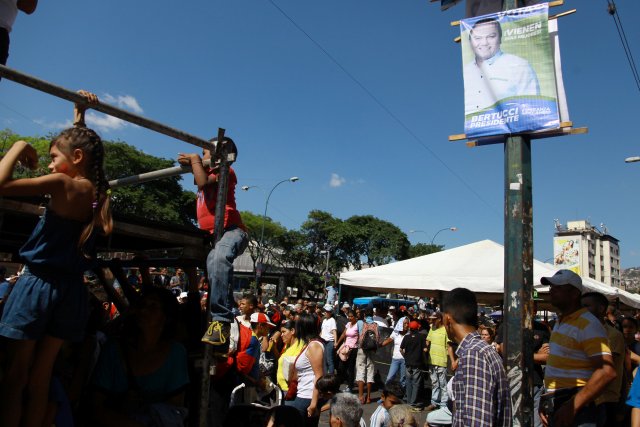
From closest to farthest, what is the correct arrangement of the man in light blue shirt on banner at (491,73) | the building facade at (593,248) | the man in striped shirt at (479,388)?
the man in striped shirt at (479,388), the man in light blue shirt on banner at (491,73), the building facade at (593,248)

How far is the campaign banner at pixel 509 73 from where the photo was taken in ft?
14.0

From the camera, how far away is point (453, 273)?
8.23 m

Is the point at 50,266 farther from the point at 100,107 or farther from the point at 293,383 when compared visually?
the point at 293,383

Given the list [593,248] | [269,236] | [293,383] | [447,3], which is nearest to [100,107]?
[293,383]

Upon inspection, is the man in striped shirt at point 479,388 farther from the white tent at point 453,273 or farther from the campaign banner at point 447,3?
the white tent at point 453,273

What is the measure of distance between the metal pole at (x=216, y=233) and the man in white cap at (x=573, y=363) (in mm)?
2649

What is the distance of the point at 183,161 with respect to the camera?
340 cm

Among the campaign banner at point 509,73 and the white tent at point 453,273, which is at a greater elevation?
the campaign banner at point 509,73

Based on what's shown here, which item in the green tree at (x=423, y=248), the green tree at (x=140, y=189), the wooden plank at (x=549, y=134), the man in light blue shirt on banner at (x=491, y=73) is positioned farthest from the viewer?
the green tree at (x=423, y=248)

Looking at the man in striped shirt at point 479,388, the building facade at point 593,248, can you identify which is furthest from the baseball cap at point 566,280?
the building facade at point 593,248

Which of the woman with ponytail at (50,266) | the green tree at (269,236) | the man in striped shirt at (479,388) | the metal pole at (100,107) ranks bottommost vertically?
the man in striped shirt at (479,388)

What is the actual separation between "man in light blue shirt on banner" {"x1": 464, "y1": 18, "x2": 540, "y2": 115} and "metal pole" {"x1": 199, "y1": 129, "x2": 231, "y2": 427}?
8.49ft

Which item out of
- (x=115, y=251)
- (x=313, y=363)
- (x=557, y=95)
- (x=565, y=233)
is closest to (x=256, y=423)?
(x=313, y=363)

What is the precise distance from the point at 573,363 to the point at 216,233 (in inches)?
116
